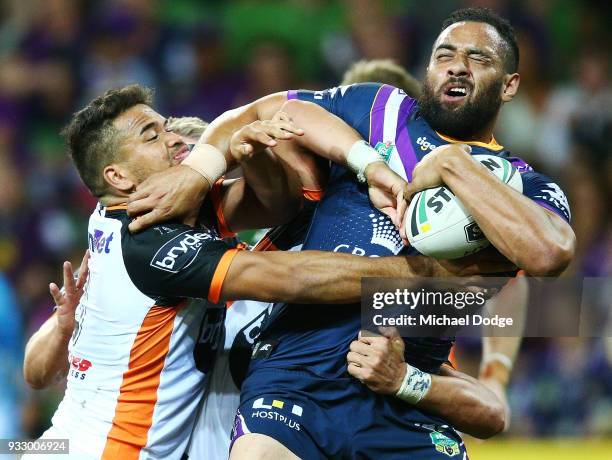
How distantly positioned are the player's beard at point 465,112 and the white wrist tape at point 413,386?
1090mm

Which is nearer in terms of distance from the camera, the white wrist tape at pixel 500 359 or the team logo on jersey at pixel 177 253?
the team logo on jersey at pixel 177 253

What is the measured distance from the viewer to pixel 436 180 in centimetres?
395

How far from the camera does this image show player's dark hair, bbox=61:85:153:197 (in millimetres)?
4555

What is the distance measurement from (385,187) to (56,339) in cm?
207

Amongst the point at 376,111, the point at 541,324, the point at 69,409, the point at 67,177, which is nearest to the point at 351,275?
the point at 376,111

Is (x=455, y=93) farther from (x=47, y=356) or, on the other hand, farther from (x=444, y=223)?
A: (x=47, y=356)

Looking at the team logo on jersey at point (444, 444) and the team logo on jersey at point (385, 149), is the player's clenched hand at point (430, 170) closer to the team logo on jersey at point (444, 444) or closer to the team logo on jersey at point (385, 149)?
the team logo on jersey at point (385, 149)

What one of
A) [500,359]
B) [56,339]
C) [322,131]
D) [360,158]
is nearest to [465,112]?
[360,158]

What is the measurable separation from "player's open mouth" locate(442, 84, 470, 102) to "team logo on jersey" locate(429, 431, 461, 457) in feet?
4.92

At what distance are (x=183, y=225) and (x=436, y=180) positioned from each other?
116 centimetres

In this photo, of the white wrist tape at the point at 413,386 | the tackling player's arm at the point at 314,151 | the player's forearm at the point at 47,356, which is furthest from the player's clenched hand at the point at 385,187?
the player's forearm at the point at 47,356

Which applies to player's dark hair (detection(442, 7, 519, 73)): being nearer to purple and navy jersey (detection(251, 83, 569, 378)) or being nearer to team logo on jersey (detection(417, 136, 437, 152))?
purple and navy jersey (detection(251, 83, 569, 378))

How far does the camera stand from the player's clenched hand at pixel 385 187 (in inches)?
163

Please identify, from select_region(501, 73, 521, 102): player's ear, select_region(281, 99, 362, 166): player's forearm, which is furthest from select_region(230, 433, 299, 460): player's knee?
select_region(501, 73, 521, 102): player's ear
